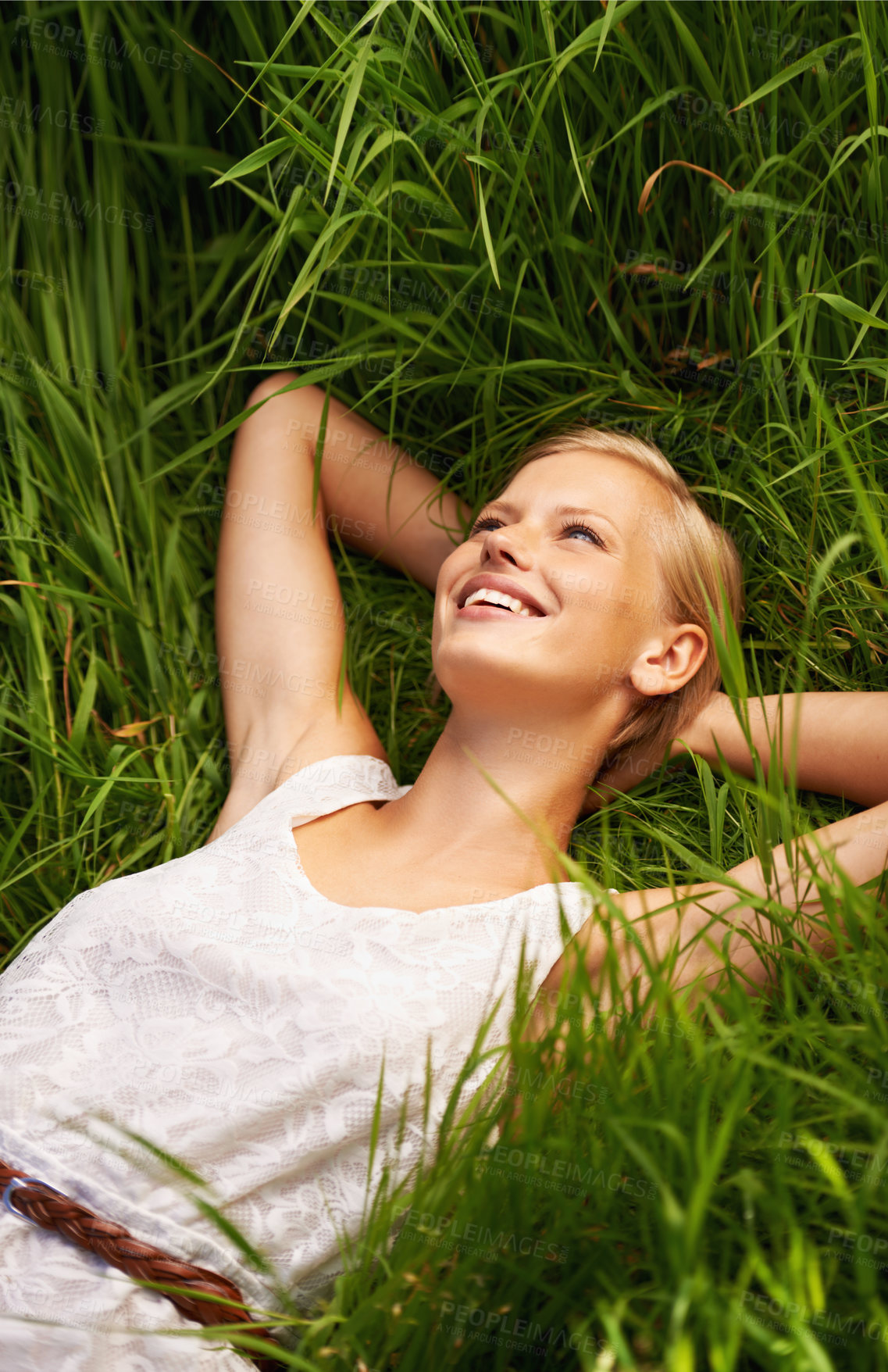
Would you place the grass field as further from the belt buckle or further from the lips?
the belt buckle

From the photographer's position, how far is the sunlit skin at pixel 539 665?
188 cm

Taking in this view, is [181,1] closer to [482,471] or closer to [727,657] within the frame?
[482,471]

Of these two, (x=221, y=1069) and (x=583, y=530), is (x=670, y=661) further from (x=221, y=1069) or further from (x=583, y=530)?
(x=221, y=1069)

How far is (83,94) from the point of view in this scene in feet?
8.13

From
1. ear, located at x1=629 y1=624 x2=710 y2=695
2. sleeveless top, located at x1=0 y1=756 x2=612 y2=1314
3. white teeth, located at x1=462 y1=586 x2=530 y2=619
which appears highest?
white teeth, located at x1=462 y1=586 x2=530 y2=619

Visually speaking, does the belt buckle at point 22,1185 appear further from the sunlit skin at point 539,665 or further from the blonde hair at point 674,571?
the blonde hair at point 674,571

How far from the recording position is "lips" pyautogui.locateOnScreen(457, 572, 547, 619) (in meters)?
1.89

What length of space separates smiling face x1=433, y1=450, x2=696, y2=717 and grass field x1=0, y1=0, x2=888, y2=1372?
0.29 meters

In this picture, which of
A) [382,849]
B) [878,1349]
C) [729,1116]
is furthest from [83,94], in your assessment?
[878,1349]

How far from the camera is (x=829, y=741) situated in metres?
1.91

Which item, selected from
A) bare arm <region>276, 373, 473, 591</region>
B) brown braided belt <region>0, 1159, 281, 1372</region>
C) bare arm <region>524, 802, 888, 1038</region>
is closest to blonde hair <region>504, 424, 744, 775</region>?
bare arm <region>276, 373, 473, 591</region>

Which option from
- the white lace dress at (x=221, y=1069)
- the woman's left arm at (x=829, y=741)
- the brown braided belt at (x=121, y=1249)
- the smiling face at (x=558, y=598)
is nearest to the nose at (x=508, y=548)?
the smiling face at (x=558, y=598)

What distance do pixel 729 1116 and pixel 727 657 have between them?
2.11 feet

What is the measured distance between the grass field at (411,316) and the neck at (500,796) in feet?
0.67
